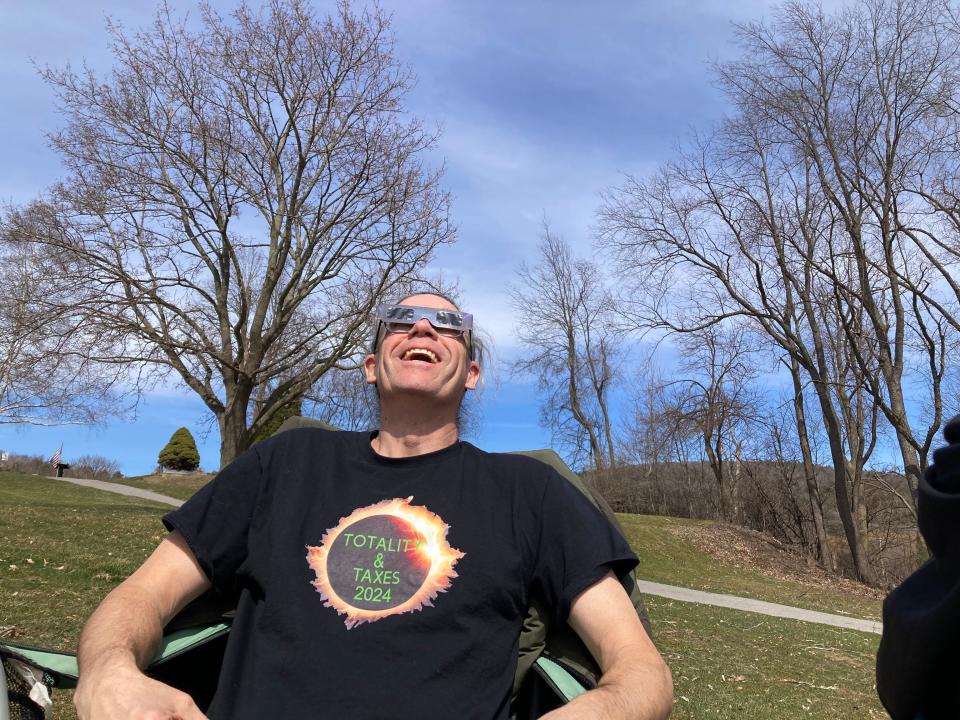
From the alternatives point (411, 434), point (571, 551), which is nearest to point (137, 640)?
point (411, 434)

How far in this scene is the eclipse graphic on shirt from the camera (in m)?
2.05

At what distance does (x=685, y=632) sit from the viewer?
809 centimetres

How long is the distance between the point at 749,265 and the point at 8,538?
54.0 feet

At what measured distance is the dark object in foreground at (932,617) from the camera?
0.94m

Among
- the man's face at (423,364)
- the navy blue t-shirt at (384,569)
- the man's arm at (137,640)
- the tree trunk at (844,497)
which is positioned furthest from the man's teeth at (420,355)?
the tree trunk at (844,497)

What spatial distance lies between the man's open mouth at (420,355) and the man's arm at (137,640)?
949mm

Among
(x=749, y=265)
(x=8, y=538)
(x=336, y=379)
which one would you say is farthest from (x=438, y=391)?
(x=749, y=265)

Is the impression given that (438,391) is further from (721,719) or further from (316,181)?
(316,181)

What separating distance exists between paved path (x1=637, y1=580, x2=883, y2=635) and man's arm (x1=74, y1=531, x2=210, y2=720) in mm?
8469

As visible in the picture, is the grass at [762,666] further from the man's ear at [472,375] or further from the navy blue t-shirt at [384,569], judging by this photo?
the navy blue t-shirt at [384,569]

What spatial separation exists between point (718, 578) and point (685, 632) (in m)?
8.30

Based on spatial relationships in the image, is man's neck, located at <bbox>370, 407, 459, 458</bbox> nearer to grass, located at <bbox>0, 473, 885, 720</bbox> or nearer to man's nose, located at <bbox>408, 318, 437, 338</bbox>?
man's nose, located at <bbox>408, 318, 437, 338</bbox>

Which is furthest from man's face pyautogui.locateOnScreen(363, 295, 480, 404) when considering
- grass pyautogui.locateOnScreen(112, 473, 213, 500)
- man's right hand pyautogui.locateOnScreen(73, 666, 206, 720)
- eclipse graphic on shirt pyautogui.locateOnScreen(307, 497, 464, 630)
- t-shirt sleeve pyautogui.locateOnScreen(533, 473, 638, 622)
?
grass pyautogui.locateOnScreen(112, 473, 213, 500)

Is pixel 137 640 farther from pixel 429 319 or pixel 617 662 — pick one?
pixel 429 319
